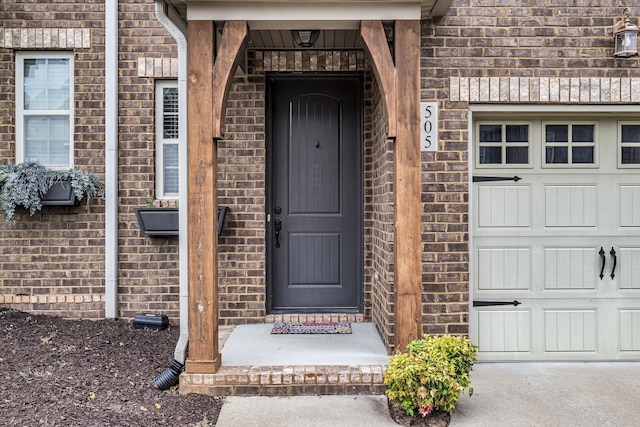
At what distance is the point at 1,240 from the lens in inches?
198

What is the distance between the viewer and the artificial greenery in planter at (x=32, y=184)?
478cm

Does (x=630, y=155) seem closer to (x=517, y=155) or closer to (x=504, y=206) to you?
(x=517, y=155)

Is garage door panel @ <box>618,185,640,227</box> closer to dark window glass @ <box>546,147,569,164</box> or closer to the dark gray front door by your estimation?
dark window glass @ <box>546,147,569,164</box>

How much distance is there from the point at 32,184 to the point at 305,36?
2933mm

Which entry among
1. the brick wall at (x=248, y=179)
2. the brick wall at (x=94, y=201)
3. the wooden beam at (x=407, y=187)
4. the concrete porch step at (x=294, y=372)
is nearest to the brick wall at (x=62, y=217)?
the brick wall at (x=94, y=201)

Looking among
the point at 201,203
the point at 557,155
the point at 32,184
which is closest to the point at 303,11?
the point at 201,203

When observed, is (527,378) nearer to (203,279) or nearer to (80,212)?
(203,279)

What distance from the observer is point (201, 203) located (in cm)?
350

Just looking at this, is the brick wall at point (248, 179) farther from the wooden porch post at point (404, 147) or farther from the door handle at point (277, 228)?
the wooden porch post at point (404, 147)

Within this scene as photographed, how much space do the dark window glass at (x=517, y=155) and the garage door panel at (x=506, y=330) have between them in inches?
50.3

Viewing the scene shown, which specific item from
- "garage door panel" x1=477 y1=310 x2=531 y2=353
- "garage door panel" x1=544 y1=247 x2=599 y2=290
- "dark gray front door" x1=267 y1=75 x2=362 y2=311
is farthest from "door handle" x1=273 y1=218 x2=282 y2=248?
"garage door panel" x1=544 y1=247 x2=599 y2=290

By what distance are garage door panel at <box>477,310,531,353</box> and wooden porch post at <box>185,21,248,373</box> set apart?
2276 millimetres

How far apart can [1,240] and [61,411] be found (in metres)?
2.64

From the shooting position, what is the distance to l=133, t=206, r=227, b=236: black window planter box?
4898 mm
